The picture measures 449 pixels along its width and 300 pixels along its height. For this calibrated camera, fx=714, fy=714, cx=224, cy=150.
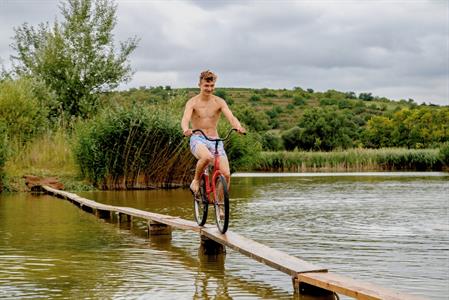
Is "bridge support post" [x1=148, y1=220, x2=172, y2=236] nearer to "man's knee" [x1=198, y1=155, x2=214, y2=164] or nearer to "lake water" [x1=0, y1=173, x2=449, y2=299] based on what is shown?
"lake water" [x1=0, y1=173, x2=449, y2=299]

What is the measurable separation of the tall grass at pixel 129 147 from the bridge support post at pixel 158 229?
1305 centimetres

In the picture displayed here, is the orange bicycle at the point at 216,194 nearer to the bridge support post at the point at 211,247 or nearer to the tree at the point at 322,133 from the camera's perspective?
the bridge support post at the point at 211,247

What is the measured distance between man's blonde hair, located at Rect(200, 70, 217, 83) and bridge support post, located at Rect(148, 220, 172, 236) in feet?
9.91

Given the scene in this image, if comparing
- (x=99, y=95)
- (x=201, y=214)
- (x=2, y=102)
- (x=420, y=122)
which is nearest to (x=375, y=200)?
(x=201, y=214)

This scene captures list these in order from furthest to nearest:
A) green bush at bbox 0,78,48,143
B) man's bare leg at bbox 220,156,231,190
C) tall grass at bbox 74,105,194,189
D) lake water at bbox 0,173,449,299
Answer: green bush at bbox 0,78,48,143 < tall grass at bbox 74,105,194,189 < man's bare leg at bbox 220,156,231,190 < lake water at bbox 0,173,449,299

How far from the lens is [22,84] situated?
2928 cm

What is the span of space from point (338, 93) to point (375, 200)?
100986 millimetres

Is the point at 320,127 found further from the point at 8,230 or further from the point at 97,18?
the point at 8,230

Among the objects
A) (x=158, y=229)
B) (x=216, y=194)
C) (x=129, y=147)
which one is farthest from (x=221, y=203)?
(x=129, y=147)

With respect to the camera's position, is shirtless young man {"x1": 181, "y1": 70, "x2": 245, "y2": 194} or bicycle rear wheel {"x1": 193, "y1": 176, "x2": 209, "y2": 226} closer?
shirtless young man {"x1": 181, "y1": 70, "x2": 245, "y2": 194}

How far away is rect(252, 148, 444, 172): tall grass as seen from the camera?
4294 centimetres

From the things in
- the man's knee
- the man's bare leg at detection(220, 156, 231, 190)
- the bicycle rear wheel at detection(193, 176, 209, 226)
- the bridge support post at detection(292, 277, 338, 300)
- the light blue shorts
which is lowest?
the bridge support post at detection(292, 277, 338, 300)

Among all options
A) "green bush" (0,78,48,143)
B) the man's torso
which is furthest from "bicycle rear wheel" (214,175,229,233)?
"green bush" (0,78,48,143)

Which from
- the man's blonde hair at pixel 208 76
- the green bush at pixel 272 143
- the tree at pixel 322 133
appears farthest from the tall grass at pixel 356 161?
the man's blonde hair at pixel 208 76
